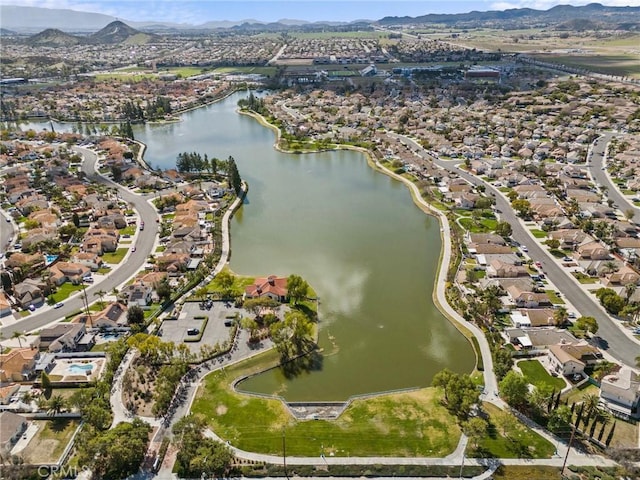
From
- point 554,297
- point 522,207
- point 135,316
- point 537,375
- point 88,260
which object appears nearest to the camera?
point 537,375

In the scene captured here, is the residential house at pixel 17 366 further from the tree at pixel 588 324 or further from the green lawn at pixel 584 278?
the green lawn at pixel 584 278

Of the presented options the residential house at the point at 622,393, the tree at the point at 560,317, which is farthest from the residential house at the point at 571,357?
the tree at the point at 560,317

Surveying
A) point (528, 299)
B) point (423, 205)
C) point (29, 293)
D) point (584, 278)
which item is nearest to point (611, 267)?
point (584, 278)

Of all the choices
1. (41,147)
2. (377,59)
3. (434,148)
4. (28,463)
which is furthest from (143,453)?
(377,59)

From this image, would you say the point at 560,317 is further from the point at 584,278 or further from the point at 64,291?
Answer: the point at 64,291

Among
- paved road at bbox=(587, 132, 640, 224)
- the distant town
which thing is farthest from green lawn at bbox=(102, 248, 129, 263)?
paved road at bbox=(587, 132, 640, 224)

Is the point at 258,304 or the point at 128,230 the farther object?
the point at 128,230

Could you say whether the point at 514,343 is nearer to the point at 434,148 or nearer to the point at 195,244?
the point at 195,244
